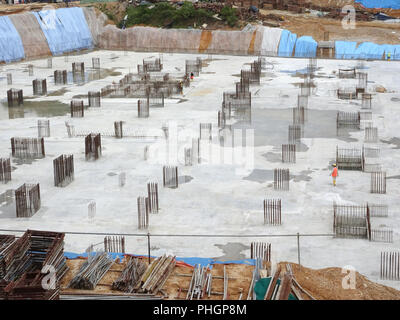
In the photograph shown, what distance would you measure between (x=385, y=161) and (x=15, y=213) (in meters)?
18.7

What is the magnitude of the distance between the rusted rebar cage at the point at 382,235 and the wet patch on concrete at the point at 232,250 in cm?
485

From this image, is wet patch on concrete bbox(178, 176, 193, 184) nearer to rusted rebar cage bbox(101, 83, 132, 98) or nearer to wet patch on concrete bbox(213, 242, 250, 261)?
wet patch on concrete bbox(213, 242, 250, 261)

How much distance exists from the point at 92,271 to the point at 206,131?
19458 mm

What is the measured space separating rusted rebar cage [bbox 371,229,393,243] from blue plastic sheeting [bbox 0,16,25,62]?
49553 millimetres

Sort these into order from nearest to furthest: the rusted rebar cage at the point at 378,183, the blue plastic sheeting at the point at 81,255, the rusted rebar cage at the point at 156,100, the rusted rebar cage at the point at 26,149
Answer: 1. the blue plastic sheeting at the point at 81,255
2. the rusted rebar cage at the point at 378,183
3. the rusted rebar cage at the point at 26,149
4. the rusted rebar cage at the point at 156,100

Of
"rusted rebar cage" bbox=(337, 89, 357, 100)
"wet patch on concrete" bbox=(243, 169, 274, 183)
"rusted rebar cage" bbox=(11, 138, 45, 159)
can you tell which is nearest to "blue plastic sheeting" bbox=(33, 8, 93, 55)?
"rusted rebar cage" bbox=(337, 89, 357, 100)

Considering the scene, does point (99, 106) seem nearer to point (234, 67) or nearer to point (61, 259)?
point (234, 67)

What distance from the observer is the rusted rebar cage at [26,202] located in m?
25.1

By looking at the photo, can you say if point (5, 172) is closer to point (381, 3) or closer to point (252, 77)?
point (252, 77)

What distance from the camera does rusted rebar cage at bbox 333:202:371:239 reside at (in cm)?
2316

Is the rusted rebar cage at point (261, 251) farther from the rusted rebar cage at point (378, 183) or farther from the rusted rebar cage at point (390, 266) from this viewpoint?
the rusted rebar cage at point (378, 183)

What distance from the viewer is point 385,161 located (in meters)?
32.2

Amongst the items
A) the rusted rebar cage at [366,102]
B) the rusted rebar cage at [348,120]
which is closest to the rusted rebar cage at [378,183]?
the rusted rebar cage at [348,120]
